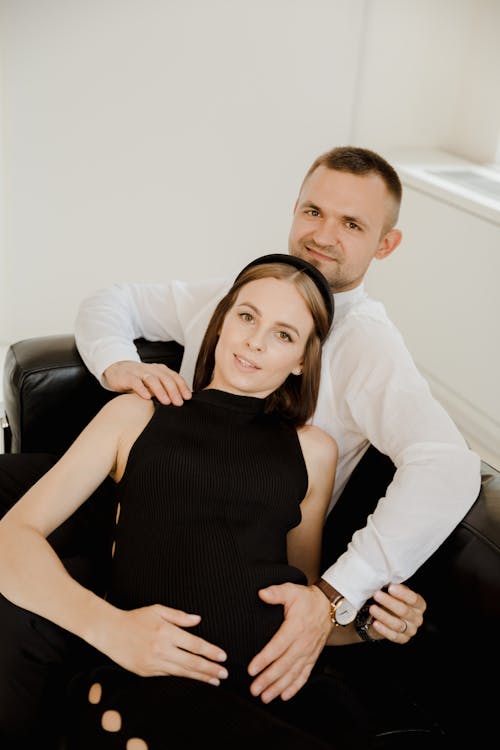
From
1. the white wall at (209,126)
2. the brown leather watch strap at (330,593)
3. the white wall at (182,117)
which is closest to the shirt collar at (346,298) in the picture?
the brown leather watch strap at (330,593)

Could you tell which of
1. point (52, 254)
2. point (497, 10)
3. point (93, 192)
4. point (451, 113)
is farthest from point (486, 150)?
point (52, 254)

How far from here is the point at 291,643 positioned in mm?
1432

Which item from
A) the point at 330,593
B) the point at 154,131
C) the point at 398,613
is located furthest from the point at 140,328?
the point at 154,131

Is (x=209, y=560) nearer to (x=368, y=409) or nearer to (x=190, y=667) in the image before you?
(x=190, y=667)

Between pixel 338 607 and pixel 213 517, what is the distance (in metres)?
0.28

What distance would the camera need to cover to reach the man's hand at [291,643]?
1.39m

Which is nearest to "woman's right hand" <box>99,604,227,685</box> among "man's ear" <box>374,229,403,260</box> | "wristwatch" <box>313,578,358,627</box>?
"wristwatch" <box>313,578,358,627</box>

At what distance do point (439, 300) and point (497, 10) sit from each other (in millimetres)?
1228

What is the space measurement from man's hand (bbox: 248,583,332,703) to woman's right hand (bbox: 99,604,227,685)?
77mm

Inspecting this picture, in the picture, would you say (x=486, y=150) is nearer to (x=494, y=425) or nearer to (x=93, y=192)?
(x=494, y=425)

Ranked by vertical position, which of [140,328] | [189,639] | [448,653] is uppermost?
[140,328]

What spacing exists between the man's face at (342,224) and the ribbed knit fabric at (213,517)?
19.1 inches

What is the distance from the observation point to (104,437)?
1.57 m

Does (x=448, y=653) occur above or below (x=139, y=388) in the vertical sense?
below
